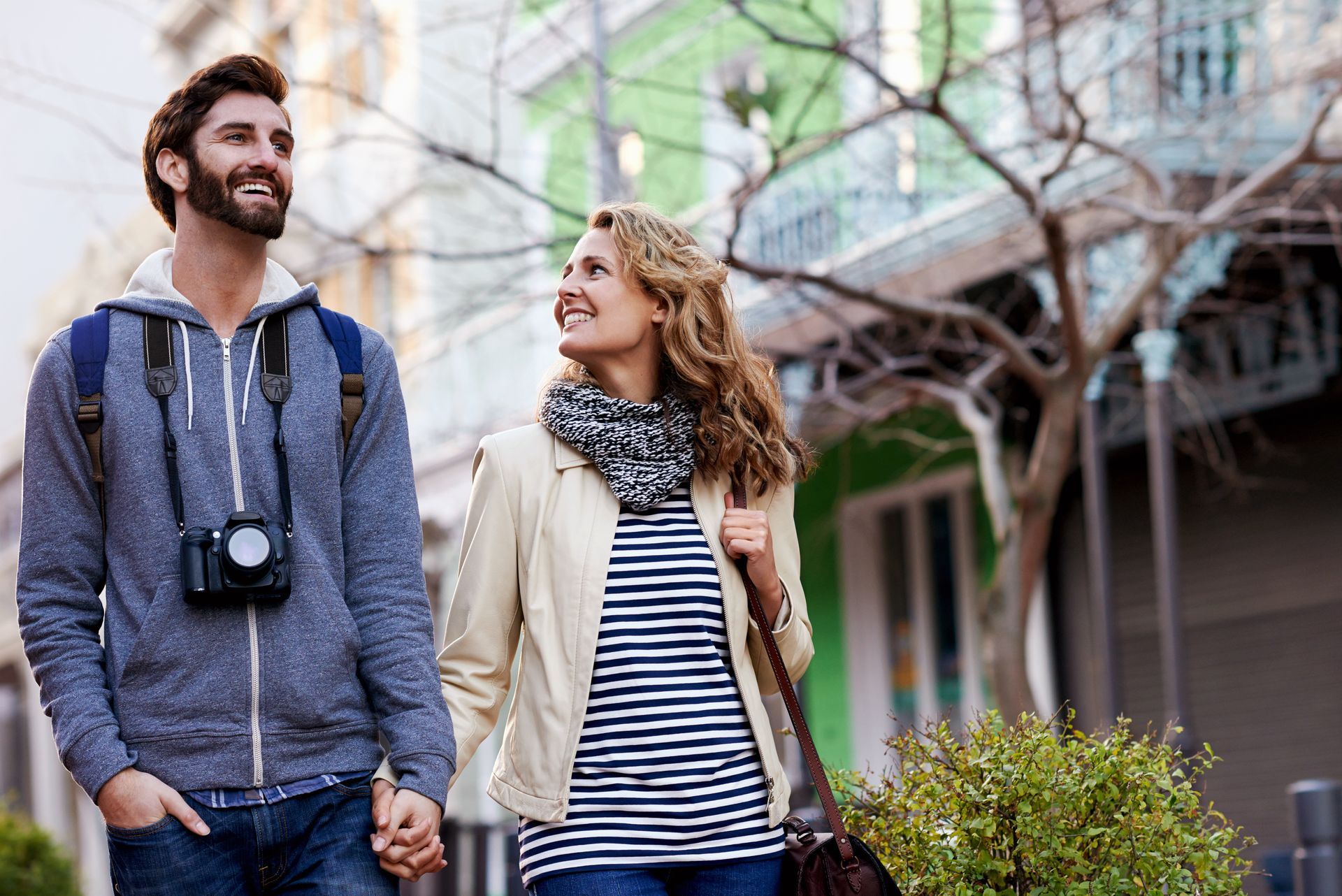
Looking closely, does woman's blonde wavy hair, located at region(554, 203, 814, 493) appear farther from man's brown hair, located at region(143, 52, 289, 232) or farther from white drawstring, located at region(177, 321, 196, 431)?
white drawstring, located at region(177, 321, 196, 431)

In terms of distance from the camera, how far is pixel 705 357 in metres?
3.69

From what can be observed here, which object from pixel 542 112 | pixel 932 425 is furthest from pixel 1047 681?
pixel 542 112

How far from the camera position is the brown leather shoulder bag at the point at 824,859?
3246mm

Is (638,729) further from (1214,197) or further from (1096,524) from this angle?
(1214,197)

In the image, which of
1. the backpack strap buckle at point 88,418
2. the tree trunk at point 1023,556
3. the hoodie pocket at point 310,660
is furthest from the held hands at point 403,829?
the tree trunk at point 1023,556

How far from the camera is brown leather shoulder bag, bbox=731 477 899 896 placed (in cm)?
325

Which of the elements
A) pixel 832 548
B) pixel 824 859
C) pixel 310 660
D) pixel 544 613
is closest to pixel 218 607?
pixel 310 660

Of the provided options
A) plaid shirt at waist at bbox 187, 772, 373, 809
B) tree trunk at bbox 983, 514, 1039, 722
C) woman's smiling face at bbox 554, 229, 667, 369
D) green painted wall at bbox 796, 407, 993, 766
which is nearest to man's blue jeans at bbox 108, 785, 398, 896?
plaid shirt at waist at bbox 187, 772, 373, 809

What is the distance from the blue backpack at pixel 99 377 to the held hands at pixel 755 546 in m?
0.80

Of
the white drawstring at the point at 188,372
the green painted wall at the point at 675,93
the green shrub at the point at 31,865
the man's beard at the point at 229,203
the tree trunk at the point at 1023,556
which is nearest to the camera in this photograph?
the white drawstring at the point at 188,372

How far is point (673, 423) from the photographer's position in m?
3.62

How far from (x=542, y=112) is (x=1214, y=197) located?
30.5 ft

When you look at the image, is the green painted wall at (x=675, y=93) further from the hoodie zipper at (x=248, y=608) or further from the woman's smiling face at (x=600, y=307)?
the hoodie zipper at (x=248, y=608)

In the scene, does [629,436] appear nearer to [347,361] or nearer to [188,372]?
[347,361]
